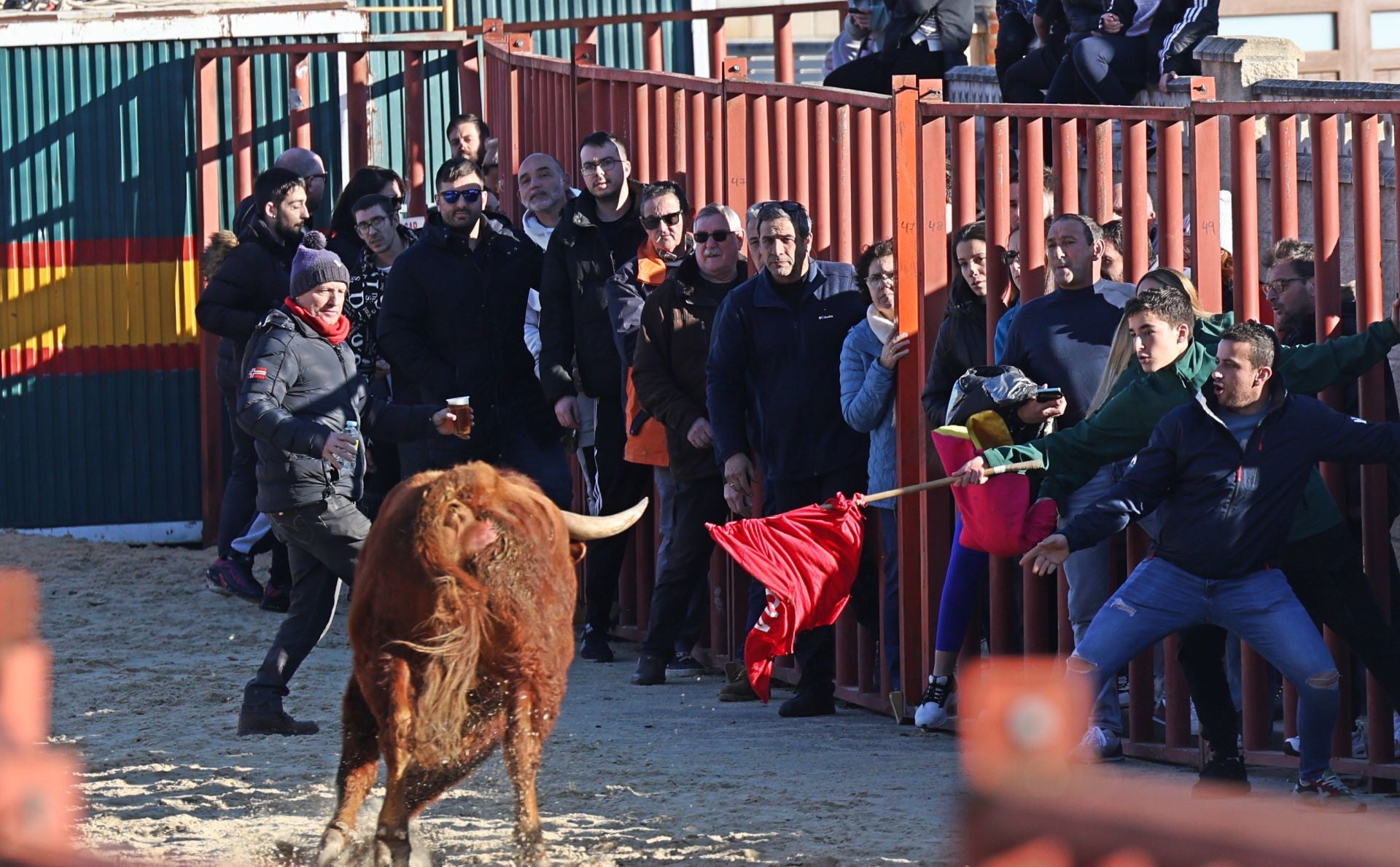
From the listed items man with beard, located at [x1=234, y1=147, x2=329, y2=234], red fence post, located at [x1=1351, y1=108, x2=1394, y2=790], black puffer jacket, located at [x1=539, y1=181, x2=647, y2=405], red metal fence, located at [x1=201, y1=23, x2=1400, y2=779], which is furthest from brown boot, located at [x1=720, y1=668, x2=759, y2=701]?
man with beard, located at [x1=234, y1=147, x2=329, y2=234]

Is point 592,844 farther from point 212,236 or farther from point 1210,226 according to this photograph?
point 212,236

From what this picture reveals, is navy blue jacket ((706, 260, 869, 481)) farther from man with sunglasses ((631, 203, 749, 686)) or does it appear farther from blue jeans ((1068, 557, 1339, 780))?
blue jeans ((1068, 557, 1339, 780))

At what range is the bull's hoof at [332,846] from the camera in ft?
16.8

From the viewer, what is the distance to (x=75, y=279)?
458 inches

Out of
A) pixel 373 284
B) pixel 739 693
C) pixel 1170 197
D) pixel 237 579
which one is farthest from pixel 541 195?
pixel 1170 197

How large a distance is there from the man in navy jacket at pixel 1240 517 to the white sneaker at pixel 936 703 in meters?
1.18

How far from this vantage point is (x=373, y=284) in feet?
29.4

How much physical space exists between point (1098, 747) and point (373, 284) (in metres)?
4.23

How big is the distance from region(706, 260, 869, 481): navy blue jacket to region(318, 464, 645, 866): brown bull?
2144 mm

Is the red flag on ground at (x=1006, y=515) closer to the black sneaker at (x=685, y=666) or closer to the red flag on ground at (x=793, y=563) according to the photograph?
the red flag on ground at (x=793, y=563)

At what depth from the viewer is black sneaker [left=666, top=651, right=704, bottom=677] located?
8133mm

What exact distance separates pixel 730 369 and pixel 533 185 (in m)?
2.10

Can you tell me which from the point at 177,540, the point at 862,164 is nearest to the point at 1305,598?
the point at 862,164

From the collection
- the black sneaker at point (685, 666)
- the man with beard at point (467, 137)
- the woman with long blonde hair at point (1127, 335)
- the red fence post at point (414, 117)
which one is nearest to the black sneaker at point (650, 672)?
the black sneaker at point (685, 666)
